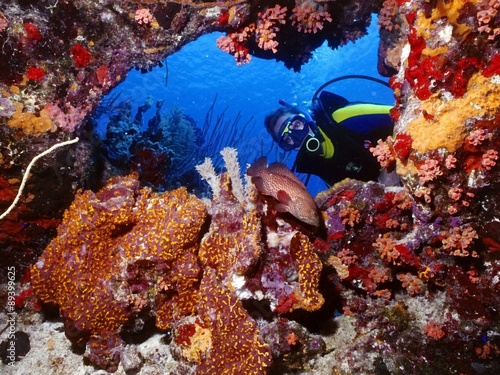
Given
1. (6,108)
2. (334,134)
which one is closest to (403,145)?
(334,134)

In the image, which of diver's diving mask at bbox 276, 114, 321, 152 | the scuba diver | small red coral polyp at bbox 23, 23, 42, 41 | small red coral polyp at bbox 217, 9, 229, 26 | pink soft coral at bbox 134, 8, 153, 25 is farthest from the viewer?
diver's diving mask at bbox 276, 114, 321, 152

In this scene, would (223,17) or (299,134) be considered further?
(299,134)

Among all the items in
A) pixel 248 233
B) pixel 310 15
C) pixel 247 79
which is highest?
pixel 247 79

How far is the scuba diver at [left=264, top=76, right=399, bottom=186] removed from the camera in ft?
18.0

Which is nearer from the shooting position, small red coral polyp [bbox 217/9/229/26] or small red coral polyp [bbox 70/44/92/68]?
small red coral polyp [bbox 70/44/92/68]

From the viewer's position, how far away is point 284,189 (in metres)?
3.36

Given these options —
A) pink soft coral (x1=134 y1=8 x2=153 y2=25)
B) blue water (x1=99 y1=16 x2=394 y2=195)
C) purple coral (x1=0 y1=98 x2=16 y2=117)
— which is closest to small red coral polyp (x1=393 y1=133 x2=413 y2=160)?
pink soft coral (x1=134 y1=8 x2=153 y2=25)

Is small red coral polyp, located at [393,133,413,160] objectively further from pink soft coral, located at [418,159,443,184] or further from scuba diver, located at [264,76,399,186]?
scuba diver, located at [264,76,399,186]

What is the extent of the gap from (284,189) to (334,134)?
8.97 feet

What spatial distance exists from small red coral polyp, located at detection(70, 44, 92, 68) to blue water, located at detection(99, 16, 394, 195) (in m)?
14.5

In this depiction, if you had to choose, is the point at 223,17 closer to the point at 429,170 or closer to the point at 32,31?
the point at 32,31

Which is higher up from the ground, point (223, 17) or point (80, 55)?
point (223, 17)

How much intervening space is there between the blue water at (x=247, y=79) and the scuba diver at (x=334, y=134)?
12371mm

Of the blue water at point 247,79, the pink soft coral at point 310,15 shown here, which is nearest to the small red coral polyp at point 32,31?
the pink soft coral at point 310,15
